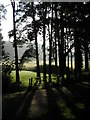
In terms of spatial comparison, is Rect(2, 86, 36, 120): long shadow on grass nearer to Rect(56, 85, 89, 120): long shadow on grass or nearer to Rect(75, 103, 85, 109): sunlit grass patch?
Rect(56, 85, 89, 120): long shadow on grass

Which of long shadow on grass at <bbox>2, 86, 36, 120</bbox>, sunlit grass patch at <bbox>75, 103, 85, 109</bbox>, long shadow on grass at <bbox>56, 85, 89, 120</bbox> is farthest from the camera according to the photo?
sunlit grass patch at <bbox>75, 103, 85, 109</bbox>

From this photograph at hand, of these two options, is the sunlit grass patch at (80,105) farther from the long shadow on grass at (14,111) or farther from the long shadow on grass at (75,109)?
the long shadow on grass at (14,111)

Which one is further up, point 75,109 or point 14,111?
point 75,109

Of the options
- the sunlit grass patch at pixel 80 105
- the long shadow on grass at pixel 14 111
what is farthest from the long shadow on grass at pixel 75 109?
the long shadow on grass at pixel 14 111

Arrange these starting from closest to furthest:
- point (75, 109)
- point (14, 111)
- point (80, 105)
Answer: point (75, 109) → point (14, 111) → point (80, 105)

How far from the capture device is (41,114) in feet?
28.2

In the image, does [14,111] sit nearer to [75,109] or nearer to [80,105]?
[75,109]

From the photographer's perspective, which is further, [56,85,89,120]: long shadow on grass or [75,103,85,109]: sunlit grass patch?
[75,103,85,109]: sunlit grass patch

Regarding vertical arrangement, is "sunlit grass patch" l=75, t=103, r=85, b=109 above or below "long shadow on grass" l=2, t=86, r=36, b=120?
above

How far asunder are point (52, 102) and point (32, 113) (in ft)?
7.13

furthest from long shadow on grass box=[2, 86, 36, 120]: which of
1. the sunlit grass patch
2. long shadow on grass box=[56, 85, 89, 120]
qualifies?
the sunlit grass patch

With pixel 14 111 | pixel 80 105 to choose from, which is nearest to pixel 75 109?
pixel 80 105

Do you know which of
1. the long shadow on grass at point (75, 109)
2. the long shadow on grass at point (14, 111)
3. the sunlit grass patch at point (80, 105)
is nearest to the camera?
the long shadow on grass at point (75, 109)

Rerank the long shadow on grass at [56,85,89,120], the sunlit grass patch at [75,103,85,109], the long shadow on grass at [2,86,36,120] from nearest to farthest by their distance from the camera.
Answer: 1. the long shadow on grass at [56,85,89,120]
2. the long shadow on grass at [2,86,36,120]
3. the sunlit grass patch at [75,103,85,109]
